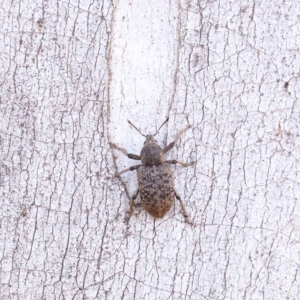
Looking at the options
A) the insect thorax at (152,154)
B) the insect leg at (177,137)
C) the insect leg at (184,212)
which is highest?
the insect leg at (177,137)

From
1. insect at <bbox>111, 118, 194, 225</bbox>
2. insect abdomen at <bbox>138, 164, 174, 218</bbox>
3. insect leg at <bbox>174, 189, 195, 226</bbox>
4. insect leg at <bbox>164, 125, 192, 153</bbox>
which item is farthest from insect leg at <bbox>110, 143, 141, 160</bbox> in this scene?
insect leg at <bbox>174, 189, 195, 226</bbox>

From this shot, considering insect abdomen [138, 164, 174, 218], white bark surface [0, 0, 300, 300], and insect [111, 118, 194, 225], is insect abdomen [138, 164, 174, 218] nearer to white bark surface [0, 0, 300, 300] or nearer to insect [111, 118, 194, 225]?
insect [111, 118, 194, 225]

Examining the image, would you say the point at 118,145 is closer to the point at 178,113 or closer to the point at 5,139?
the point at 178,113

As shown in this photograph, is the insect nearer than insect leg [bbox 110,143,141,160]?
Yes

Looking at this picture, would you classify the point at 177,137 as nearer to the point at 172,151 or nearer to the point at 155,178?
the point at 172,151

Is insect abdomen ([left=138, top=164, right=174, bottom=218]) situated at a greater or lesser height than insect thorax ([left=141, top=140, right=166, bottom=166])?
lesser

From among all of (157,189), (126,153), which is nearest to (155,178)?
(157,189)

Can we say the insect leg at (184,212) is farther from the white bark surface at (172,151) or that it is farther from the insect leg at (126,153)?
the insect leg at (126,153)

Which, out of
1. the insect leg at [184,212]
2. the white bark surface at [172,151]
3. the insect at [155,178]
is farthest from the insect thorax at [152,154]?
the insect leg at [184,212]
